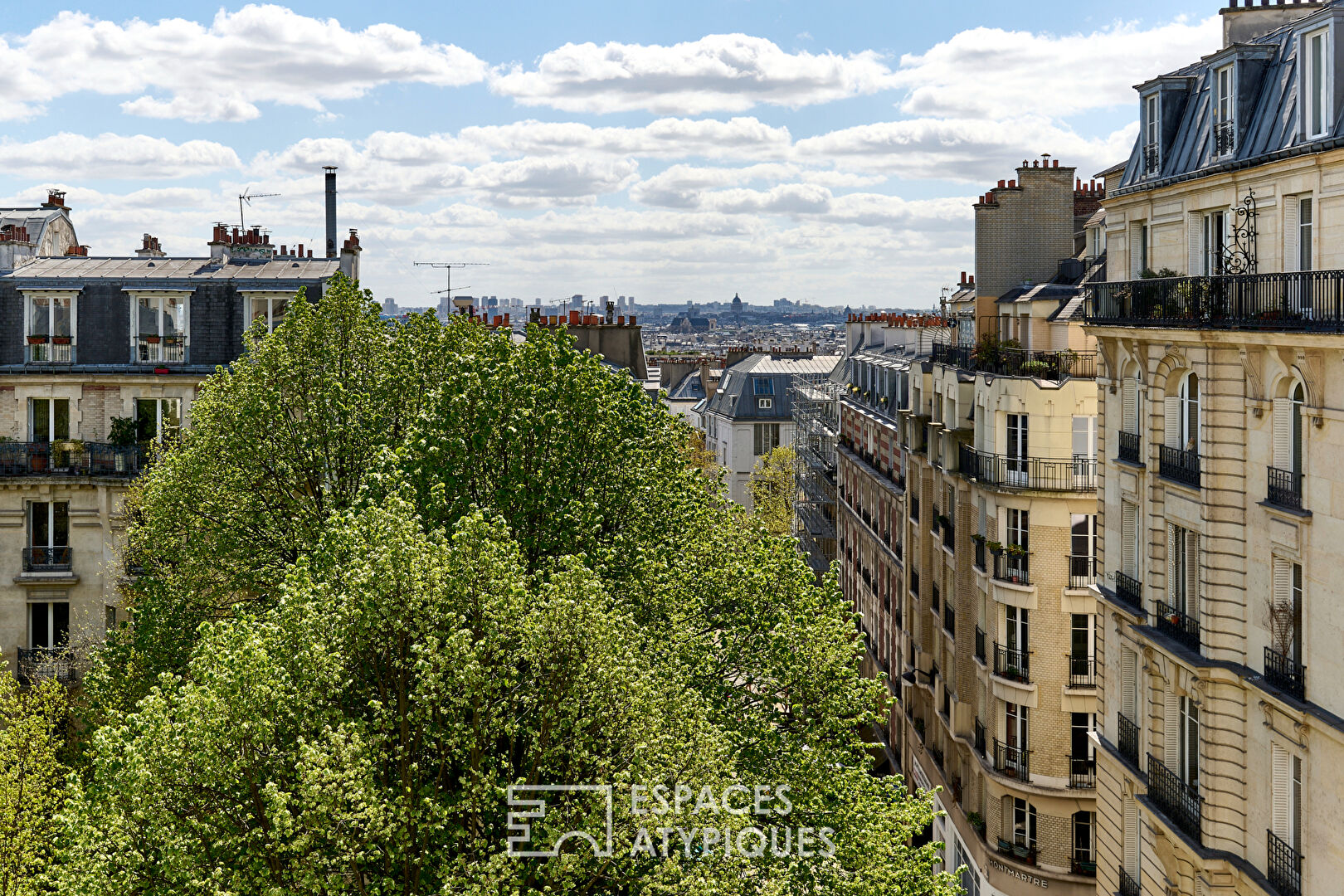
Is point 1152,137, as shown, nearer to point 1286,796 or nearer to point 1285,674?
point 1285,674

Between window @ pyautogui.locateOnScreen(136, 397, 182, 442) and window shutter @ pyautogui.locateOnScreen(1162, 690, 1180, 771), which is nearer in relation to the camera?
window shutter @ pyautogui.locateOnScreen(1162, 690, 1180, 771)

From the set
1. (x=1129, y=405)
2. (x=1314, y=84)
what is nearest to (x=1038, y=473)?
(x=1129, y=405)

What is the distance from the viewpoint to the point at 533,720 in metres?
21.3

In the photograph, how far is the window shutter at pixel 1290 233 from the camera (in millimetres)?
20859

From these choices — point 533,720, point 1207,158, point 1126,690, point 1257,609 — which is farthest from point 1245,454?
point 533,720

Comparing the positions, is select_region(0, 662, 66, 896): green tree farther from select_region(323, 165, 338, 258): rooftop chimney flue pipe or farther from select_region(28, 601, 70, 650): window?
select_region(323, 165, 338, 258): rooftop chimney flue pipe

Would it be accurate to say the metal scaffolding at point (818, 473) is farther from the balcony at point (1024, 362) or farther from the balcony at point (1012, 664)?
the balcony at point (1012, 664)

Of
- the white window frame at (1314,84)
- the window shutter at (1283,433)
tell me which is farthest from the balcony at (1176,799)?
the white window frame at (1314,84)

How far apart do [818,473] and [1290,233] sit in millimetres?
53128

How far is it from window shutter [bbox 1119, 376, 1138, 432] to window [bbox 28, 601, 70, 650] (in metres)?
31.2

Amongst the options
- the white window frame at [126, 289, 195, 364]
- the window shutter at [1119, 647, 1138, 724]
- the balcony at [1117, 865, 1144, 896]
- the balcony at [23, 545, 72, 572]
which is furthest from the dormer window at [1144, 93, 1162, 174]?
the balcony at [23, 545, 72, 572]

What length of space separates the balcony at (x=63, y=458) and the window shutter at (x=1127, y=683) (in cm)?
2918

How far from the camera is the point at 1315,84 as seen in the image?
2005 centimetres

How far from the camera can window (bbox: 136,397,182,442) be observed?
41250mm
